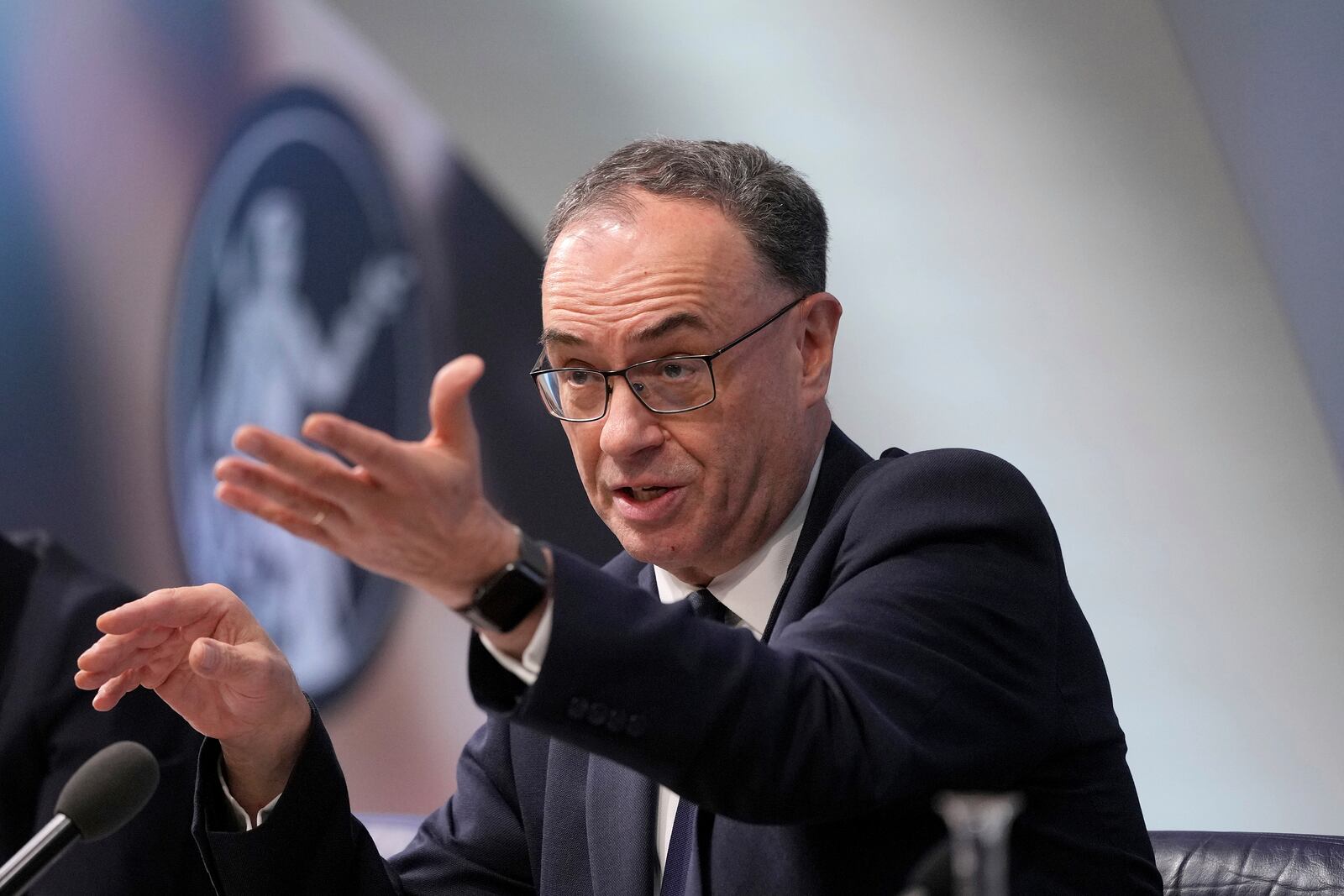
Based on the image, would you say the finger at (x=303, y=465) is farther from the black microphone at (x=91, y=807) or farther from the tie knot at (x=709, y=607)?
the tie knot at (x=709, y=607)

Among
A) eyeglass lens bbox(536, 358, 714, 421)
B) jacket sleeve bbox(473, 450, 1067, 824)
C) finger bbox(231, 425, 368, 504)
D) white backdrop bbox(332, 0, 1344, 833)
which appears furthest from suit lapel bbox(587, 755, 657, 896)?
white backdrop bbox(332, 0, 1344, 833)

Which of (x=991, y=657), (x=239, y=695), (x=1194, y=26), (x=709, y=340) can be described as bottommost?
(x=239, y=695)

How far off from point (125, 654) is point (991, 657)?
0.92m

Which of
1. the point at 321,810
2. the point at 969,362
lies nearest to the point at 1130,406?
the point at 969,362

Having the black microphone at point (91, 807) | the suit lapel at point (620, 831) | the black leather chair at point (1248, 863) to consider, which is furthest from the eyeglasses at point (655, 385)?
the black leather chair at point (1248, 863)

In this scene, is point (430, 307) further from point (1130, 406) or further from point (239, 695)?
point (239, 695)

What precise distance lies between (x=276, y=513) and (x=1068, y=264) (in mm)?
1828

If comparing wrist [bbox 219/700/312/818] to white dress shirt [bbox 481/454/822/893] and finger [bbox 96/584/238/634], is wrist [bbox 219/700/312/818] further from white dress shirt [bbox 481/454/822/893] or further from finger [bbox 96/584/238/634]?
white dress shirt [bbox 481/454/822/893]

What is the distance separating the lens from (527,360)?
316 cm

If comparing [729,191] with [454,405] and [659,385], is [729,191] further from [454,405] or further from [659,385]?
[454,405]

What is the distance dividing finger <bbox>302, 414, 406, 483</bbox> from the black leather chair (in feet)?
3.85

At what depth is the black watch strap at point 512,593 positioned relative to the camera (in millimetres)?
1051

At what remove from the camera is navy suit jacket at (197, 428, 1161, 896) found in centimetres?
110

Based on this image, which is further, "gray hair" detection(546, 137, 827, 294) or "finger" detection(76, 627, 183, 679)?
"gray hair" detection(546, 137, 827, 294)
